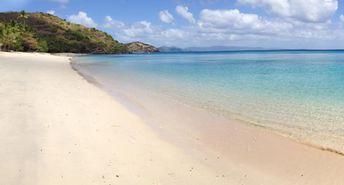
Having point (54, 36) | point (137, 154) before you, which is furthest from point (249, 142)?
point (54, 36)

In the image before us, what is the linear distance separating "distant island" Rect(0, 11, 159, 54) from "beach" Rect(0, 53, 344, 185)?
8992cm

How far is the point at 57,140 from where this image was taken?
Answer: 7.55m

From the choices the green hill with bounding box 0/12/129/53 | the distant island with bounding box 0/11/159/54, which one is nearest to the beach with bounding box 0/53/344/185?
the distant island with bounding box 0/11/159/54

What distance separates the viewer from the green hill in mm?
103562

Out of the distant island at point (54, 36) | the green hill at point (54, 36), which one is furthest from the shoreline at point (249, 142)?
the green hill at point (54, 36)

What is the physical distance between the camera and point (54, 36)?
6053 inches

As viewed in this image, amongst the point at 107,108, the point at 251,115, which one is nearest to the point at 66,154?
the point at 107,108

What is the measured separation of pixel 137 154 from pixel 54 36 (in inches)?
6177

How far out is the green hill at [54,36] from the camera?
10356 cm

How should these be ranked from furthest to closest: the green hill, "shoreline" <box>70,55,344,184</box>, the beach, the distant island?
the green hill → the distant island → "shoreline" <box>70,55,344,184</box> → the beach

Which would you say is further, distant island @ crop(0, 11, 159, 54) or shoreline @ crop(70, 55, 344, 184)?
distant island @ crop(0, 11, 159, 54)

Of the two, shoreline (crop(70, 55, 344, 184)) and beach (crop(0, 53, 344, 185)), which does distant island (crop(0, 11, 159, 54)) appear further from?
shoreline (crop(70, 55, 344, 184))

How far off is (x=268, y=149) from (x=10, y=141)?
5.50 metres

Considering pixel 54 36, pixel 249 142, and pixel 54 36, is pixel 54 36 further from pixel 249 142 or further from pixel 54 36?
pixel 249 142
